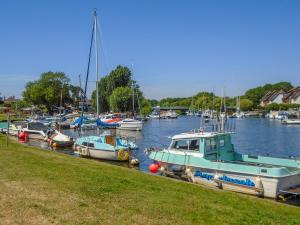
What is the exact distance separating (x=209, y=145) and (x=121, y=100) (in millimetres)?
89943

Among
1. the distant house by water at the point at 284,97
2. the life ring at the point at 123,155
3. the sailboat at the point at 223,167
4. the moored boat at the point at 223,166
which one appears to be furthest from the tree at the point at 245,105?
the moored boat at the point at 223,166

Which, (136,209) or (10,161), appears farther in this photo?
(10,161)

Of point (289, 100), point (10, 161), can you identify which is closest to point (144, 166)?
point (10, 161)

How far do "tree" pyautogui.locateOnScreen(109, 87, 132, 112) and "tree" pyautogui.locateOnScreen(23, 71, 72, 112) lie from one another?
101ft

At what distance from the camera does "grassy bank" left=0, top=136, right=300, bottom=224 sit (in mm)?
9461

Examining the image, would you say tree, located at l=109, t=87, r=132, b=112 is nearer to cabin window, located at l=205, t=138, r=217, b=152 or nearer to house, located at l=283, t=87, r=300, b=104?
cabin window, located at l=205, t=138, r=217, b=152

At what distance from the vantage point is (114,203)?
10820 mm

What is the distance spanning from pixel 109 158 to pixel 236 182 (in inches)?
579

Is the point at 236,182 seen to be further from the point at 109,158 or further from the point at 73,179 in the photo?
the point at 109,158

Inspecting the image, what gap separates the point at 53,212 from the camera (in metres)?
9.65

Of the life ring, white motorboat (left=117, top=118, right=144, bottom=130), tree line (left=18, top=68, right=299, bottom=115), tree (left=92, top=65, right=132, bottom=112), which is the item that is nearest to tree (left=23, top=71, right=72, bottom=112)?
tree line (left=18, top=68, right=299, bottom=115)

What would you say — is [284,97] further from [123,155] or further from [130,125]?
[123,155]

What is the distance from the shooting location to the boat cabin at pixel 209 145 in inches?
856

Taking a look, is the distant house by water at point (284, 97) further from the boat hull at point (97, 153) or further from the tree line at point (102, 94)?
the boat hull at point (97, 153)
